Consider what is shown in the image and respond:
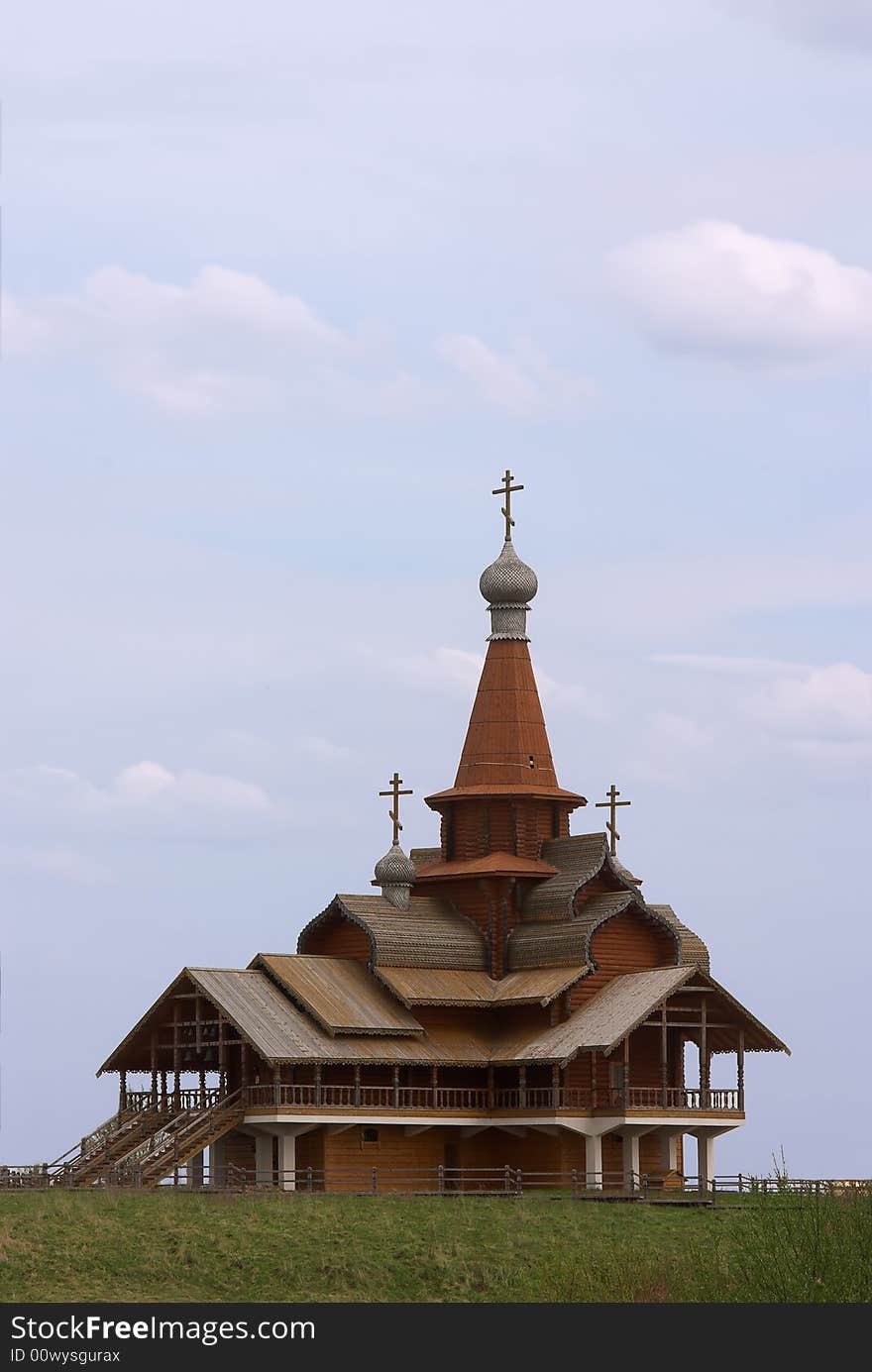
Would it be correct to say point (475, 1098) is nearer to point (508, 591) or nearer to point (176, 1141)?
point (176, 1141)

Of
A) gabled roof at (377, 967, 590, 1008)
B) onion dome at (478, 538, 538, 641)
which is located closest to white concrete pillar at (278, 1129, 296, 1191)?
gabled roof at (377, 967, 590, 1008)

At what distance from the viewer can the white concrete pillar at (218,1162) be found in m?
55.3

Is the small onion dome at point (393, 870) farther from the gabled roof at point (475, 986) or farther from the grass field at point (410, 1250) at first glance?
the grass field at point (410, 1250)

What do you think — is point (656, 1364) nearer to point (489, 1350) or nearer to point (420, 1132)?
point (489, 1350)

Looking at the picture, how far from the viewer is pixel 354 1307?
1439 inches

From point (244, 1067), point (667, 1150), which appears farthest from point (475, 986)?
point (244, 1067)

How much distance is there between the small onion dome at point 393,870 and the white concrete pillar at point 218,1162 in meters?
6.68

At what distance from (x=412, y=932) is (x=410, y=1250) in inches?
561

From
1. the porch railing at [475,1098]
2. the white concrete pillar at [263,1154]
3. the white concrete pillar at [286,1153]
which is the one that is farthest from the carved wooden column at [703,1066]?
the white concrete pillar at [263,1154]

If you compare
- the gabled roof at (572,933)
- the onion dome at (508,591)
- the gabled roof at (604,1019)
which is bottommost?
the gabled roof at (604,1019)

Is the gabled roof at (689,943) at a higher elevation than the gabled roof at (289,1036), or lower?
higher

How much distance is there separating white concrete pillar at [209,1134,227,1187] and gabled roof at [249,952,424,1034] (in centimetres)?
364

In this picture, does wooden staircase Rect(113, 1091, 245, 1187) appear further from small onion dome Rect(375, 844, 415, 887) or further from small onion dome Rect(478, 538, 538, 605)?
small onion dome Rect(478, 538, 538, 605)

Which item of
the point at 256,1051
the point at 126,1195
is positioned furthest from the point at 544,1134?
the point at 126,1195
